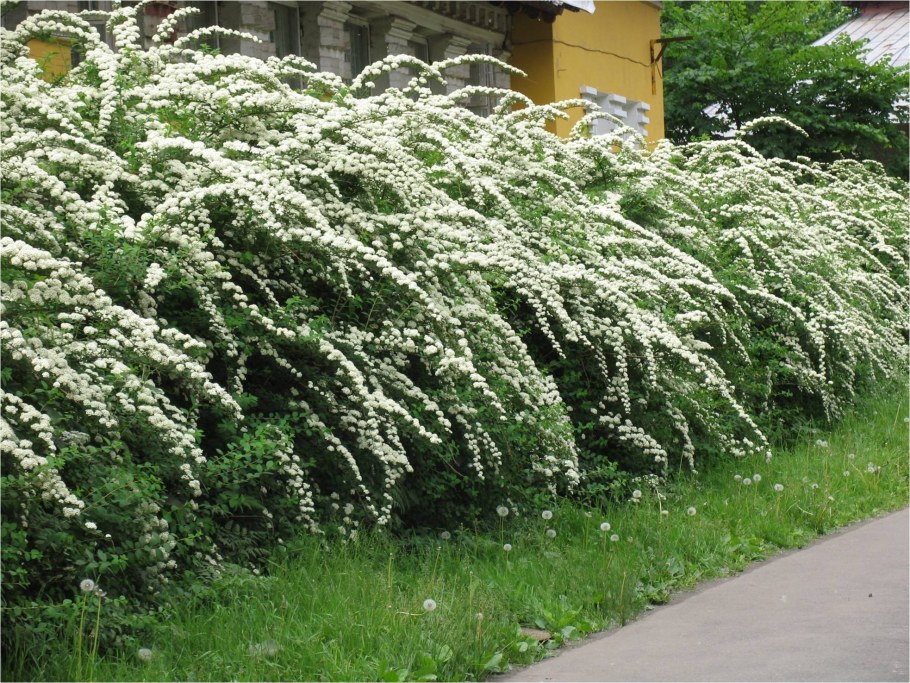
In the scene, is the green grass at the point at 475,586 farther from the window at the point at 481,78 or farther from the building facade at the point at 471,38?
the window at the point at 481,78

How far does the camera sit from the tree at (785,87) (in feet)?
87.5

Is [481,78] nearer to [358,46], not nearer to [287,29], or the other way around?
[358,46]

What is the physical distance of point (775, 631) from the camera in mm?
4316

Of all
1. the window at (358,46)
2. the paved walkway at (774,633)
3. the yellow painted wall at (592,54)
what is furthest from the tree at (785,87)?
the paved walkway at (774,633)

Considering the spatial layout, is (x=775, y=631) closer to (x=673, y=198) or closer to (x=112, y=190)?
(x=112, y=190)

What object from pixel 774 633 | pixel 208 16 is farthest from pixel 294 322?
pixel 208 16

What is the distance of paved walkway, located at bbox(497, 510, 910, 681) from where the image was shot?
387 centimetres

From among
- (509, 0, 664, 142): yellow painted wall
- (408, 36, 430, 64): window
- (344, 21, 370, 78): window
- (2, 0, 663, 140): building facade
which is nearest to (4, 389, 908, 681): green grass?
(2, 0, 663, 140): building facade

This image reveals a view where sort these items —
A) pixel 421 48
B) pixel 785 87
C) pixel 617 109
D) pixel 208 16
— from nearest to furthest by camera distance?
pixel 208 16 < pixel 421 48 < pixel 617 109 < pixel 785 87

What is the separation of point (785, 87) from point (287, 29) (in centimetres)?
1735

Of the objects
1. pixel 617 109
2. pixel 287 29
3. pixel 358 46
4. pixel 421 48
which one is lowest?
pixel 287 29

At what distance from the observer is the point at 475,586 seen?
4.52 m

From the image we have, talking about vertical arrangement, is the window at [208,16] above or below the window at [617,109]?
below

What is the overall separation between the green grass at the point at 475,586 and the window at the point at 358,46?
870 centimetres
